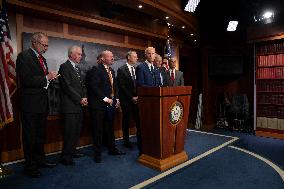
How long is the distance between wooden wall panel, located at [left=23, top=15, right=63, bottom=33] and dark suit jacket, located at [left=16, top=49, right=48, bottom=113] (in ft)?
3.51

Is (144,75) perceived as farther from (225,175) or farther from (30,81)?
(225,175)

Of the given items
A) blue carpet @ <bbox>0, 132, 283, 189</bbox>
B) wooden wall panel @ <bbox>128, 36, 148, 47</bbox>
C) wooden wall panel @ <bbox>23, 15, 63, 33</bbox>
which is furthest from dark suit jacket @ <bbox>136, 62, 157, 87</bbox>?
wooden wall panel @ <bbox>128, 36, 148, 47</bbox>

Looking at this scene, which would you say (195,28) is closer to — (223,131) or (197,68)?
(197,68)

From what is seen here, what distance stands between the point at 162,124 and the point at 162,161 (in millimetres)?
485

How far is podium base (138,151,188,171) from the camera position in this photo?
3.15m

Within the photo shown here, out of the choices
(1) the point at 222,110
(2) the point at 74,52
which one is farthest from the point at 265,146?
(2) the point at 74,52

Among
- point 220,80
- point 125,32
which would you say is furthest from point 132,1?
point 220,80

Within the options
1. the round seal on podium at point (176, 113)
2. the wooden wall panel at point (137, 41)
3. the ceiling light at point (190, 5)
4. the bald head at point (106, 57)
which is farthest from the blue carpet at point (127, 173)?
the ceiling light at point (190, 5)

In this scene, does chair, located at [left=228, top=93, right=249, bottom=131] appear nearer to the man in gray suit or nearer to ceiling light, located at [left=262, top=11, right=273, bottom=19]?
ceiling light, located at [left=262, top=11, right=273, bottom=19]

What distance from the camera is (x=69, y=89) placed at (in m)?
3.28

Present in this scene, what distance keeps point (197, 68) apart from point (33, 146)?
17.5 feet

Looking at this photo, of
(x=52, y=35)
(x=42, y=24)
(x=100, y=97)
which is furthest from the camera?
(x=52, y=35)

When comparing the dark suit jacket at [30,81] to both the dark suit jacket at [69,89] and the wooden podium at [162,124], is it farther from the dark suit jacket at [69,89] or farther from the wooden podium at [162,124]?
the wooden podium at [162,124]

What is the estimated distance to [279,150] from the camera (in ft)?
15.0
